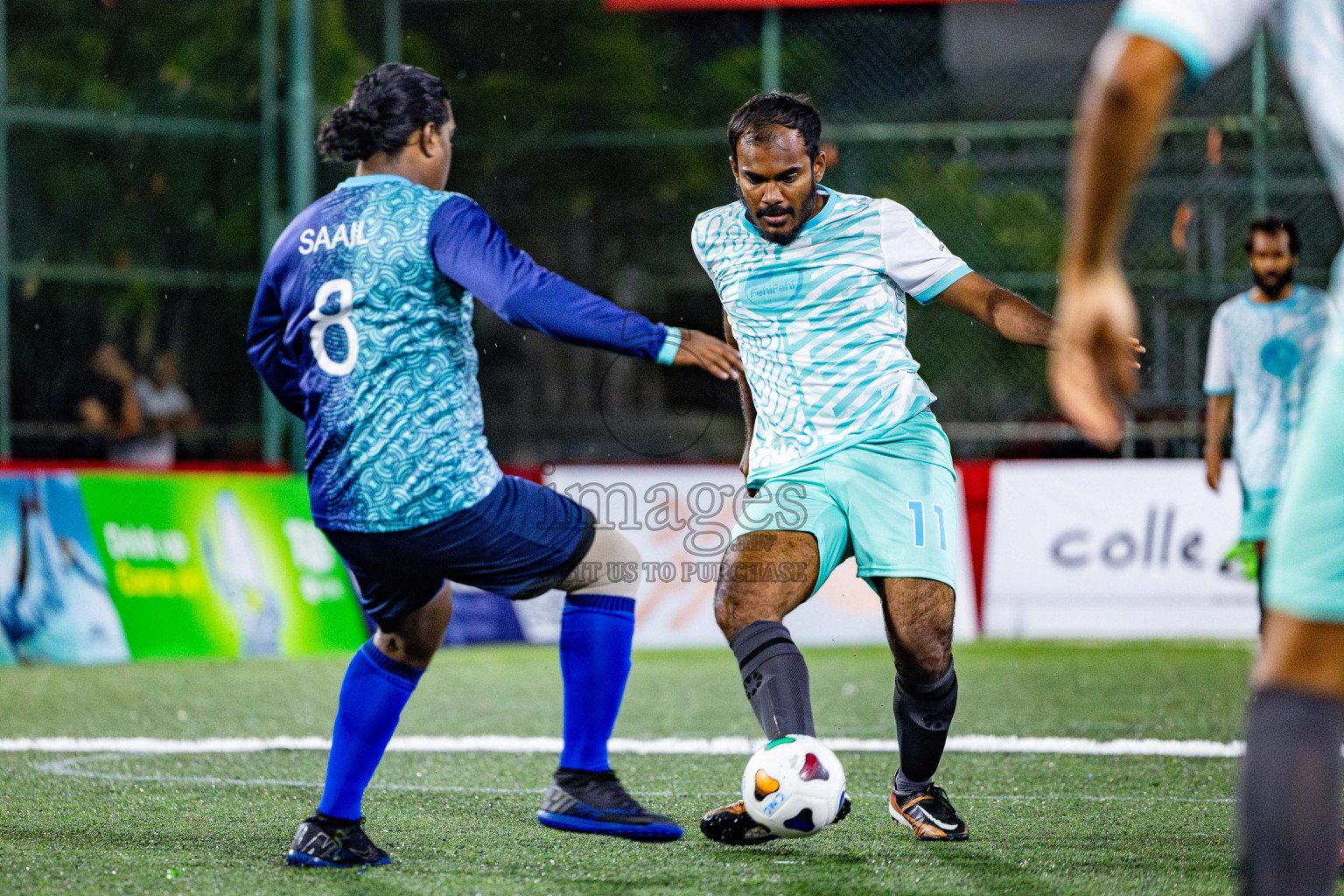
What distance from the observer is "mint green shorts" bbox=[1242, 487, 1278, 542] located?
7.58m

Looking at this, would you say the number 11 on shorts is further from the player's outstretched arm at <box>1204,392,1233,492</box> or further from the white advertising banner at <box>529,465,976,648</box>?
the white advertising banner at <box>529,465,976,648</box>

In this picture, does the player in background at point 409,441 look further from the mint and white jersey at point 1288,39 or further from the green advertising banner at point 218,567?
the green advertising banner at point 218,567

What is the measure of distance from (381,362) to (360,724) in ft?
3.14

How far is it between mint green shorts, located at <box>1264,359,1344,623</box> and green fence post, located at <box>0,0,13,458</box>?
38.8ft

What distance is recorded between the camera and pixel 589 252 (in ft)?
48.1

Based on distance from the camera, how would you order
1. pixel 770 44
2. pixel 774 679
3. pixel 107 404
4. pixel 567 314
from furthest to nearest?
pixel 770 44, pixel 107 404, pixel 774 679, pixel 567 314

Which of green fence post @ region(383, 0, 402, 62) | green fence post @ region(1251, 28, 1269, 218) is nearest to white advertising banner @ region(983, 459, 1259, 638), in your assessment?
green fence post @ region(1251, 28, 1269, 218)

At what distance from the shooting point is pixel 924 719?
4691 millimetres

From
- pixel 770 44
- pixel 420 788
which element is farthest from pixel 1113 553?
pixel 420 788

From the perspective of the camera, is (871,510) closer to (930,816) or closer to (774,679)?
(774,679)

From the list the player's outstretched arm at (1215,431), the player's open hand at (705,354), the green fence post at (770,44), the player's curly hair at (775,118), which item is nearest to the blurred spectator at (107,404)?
the green fence post at (770,44)

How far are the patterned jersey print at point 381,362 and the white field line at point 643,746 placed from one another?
2662 mm

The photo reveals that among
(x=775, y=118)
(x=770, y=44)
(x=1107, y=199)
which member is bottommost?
(x=1107, y=199)

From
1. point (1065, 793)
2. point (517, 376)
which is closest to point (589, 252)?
point (517, 376)
